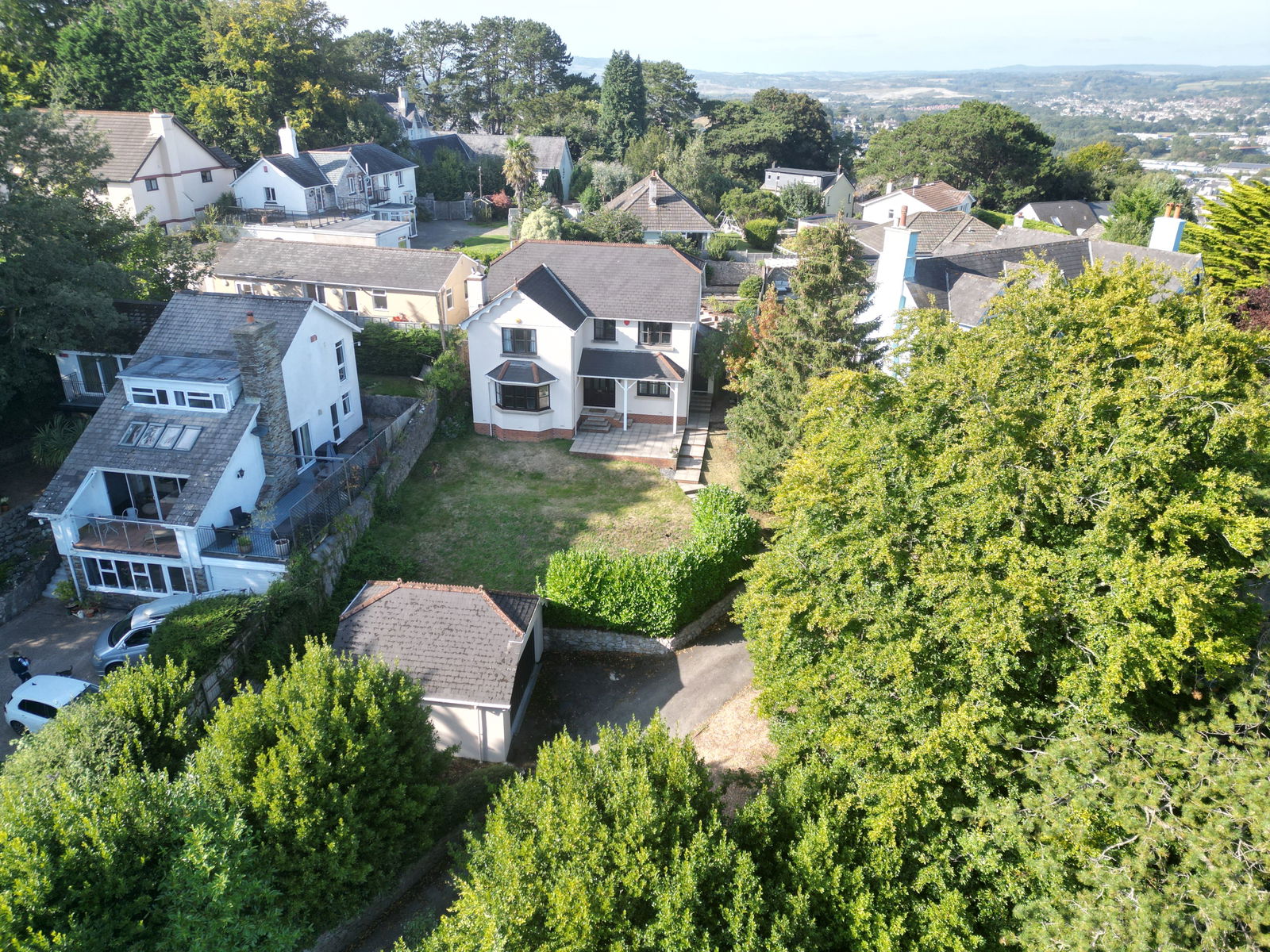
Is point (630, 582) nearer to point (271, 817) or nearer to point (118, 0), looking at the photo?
point (271, 817)

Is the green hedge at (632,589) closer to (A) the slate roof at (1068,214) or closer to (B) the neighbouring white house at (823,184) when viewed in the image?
(B) the neighbouring white house at (823,184)

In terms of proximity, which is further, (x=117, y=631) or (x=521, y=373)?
(x=521, y=373)

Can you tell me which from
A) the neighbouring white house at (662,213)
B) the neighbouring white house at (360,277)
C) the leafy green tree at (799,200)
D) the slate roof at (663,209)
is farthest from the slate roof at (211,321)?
the leafy green tree at (799,200)

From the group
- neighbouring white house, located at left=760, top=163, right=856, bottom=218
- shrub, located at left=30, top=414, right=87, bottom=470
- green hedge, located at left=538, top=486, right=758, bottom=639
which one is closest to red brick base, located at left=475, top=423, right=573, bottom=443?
green hedge, located at left=538, top=486, right=758, bottom=639

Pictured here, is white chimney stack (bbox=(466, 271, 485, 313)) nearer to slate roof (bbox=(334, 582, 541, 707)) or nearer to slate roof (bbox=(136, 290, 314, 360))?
slate roof (bbox=(136, 290, 314, 360))

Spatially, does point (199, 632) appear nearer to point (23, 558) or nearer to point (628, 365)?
point (23, 558)

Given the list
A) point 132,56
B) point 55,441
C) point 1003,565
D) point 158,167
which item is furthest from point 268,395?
point 132,56

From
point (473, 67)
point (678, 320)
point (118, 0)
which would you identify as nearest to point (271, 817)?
point (678, 320)
